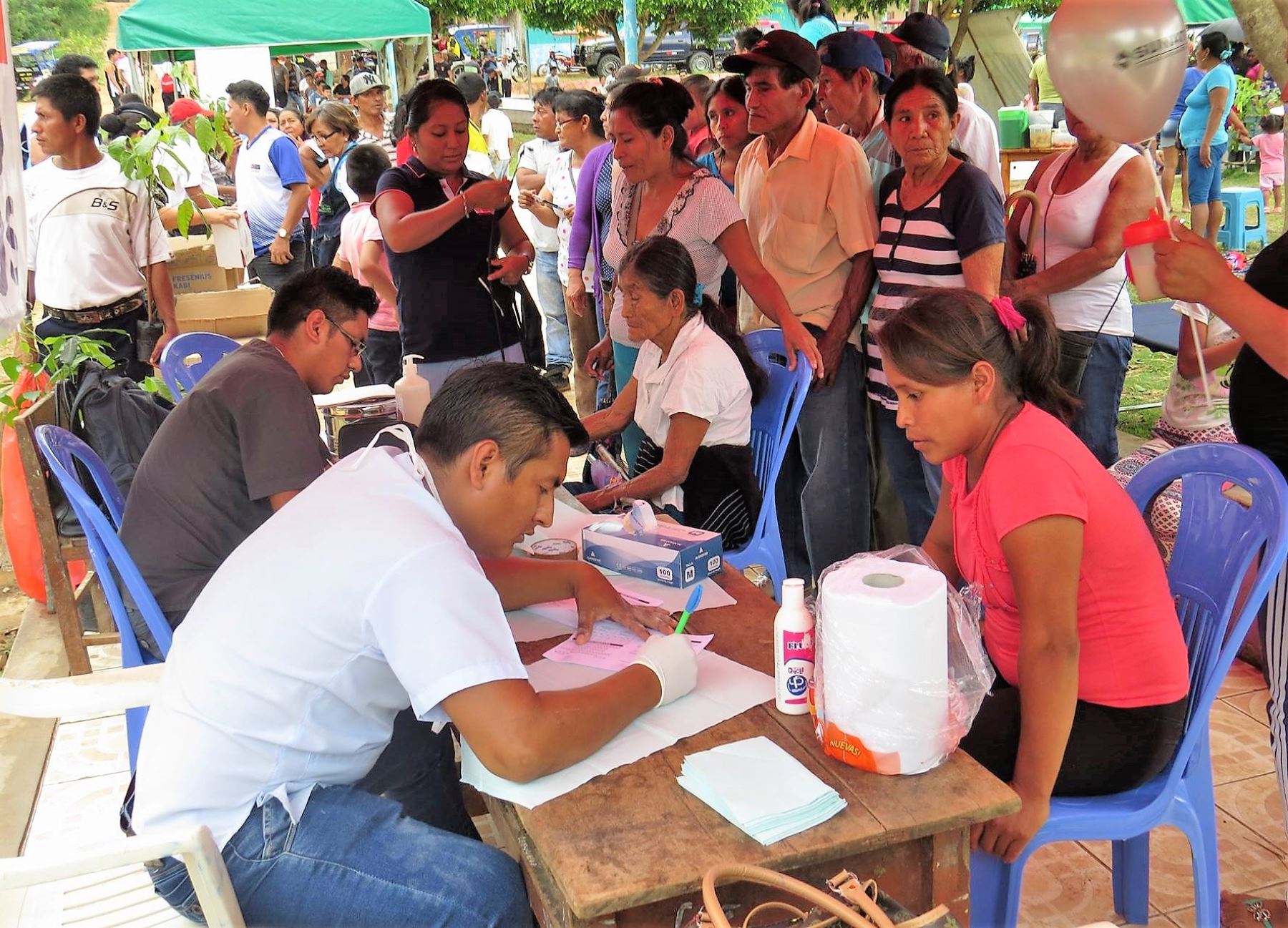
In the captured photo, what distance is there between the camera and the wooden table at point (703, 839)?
123 centimetres

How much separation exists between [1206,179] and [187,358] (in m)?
7.92

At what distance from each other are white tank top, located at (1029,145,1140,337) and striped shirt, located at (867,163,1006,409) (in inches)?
10.8

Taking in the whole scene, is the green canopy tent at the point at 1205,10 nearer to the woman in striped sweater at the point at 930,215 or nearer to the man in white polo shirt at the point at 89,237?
the woman in striped sweater at the point at 930,215

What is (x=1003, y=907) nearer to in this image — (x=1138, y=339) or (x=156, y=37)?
(x=1138, y=339)

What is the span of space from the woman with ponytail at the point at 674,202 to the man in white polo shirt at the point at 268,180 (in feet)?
10.8

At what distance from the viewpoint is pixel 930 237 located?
305 cm

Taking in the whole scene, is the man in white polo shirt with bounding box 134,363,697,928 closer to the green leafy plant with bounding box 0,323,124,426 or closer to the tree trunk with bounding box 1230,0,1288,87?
the tree trunk with bounding box 1230,0,1288,87

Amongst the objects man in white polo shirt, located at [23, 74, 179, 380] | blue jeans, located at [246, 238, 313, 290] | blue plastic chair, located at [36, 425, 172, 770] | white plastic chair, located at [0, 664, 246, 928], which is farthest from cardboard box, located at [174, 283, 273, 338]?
white plastic chair, located at [0, 664, 246, 928]

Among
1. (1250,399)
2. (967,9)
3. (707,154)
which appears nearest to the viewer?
(1250,399)

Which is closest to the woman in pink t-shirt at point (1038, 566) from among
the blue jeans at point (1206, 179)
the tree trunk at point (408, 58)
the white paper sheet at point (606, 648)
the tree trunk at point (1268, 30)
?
the white paper sheet at point (606, 648)

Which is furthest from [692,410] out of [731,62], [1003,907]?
[1003,907]

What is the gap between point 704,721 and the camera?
1.54 metres

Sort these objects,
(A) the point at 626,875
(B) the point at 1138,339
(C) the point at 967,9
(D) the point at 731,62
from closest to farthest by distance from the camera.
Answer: (A) the point at 626,875 → (D) the point at 731,62 → (B) the point at 1138,339 → (C) the point at 967,9

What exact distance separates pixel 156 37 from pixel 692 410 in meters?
3.82
